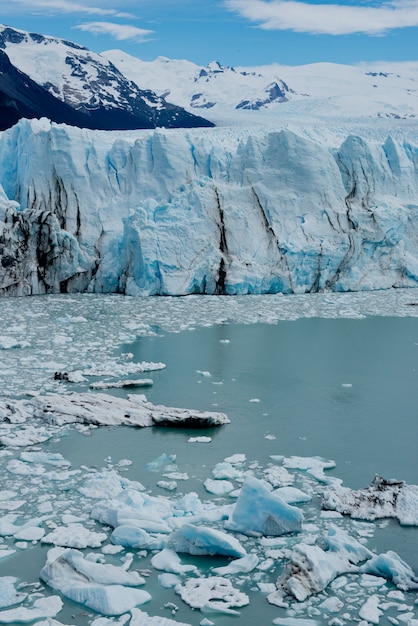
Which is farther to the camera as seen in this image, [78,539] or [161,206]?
[161,206]

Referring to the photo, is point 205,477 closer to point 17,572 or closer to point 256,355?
point 17,572

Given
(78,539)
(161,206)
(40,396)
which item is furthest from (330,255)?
(78,539)

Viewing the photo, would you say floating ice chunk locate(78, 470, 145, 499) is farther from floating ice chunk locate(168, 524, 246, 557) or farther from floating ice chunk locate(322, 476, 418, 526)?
floating ice chunk locate(322, 476, 418, 526)

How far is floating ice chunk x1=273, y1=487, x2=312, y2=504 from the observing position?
15.7ft

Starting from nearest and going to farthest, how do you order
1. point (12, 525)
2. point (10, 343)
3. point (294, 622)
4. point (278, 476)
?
point (294, 622), point (12, 525), point (278, 476), point (10, 343)

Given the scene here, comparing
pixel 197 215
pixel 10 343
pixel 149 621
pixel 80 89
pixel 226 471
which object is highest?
pixel 80 89

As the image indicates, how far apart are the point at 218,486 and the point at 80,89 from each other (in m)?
42.7

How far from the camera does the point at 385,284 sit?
582 inches

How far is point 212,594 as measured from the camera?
3707mm

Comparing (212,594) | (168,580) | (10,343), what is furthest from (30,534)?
(10,343)

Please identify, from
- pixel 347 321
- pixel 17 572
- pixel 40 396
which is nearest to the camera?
pixel 17 572

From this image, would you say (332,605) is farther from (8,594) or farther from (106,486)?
(106,486)

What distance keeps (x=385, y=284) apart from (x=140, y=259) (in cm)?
488

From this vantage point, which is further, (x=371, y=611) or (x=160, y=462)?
(x=160, y=462)
